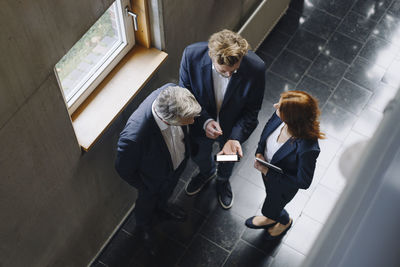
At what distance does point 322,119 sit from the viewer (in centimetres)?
550

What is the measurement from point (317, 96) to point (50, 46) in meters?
3.90

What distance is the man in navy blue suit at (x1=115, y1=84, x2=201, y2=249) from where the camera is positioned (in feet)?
10.1

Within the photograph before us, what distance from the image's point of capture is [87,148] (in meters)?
3.33

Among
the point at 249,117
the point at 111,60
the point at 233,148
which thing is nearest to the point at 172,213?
the point at 233,148

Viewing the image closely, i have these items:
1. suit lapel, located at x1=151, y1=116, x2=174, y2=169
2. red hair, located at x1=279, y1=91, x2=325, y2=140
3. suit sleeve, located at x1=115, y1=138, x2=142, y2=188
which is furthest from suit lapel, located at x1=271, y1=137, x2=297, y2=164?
suit sleeve, located at x1=115, y1=138, x2=142, y2=188

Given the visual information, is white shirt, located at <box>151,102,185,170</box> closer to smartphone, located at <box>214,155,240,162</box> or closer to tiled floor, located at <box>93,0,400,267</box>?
smartphone, located at <box>214,155,240,162</box>

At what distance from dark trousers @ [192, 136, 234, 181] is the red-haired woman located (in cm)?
60

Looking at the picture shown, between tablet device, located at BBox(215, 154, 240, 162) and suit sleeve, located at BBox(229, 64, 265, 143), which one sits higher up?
suit sleeve, located at BBox(229, 64, 265, 143)

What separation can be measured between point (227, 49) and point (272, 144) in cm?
85

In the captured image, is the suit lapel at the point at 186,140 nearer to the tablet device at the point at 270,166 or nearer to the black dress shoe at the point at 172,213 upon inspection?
the tablet device at the point at 270,166

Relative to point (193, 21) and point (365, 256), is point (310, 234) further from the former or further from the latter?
point (365, 256)

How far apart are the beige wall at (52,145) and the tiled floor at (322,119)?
2.10 ft

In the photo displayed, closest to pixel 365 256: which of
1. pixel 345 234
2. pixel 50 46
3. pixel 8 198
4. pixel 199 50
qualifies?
pixel 345 234

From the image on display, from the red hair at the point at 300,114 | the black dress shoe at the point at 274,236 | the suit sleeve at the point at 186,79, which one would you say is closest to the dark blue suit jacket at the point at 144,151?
the suit sleeve at the point at 186,79
